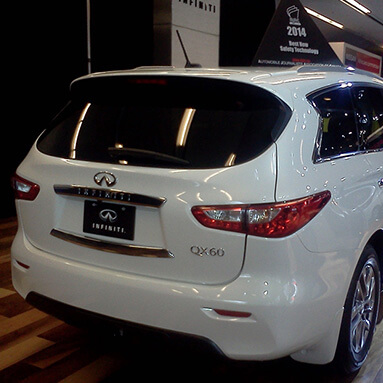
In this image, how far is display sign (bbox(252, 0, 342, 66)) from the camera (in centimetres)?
593

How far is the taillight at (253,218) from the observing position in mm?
1918

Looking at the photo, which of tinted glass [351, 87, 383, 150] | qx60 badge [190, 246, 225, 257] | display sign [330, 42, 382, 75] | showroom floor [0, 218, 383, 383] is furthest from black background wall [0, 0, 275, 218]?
display sign [330, 42, 382, 75]

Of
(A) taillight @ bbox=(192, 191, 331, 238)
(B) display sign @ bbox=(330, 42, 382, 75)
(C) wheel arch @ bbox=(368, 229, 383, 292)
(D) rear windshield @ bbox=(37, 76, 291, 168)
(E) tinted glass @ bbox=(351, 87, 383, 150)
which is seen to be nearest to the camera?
(A) taillight @ bbox=(192, 191, 331, 238)

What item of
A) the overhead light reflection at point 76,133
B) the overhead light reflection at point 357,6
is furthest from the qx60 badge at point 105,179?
the overhead light reflection at point 357,6

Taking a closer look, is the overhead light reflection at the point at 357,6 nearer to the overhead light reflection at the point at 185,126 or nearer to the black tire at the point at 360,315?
the black tire at the point at 360,315

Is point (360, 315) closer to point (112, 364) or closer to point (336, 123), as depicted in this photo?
point (336, 123)

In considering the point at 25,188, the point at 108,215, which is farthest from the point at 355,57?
the point at 108,215

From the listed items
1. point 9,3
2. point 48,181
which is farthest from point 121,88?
point 9,3

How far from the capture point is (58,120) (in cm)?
247

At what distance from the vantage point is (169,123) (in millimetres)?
2164

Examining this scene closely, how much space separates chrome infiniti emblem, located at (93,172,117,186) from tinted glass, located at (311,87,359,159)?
0.80 metres

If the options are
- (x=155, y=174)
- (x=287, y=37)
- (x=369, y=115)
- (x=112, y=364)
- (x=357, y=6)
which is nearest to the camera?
(x=155, y=174)

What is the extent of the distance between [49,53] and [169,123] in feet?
14.5

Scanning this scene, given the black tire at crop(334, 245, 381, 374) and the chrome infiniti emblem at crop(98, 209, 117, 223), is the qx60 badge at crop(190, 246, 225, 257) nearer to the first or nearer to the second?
the chrome infiniti emblem at crop(98, 209, 117, 223)
